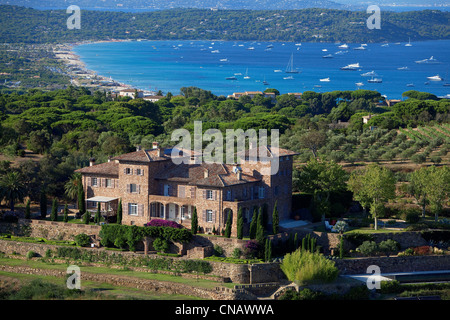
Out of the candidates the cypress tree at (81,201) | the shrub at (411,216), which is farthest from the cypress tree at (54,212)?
the shrub at (411,216)

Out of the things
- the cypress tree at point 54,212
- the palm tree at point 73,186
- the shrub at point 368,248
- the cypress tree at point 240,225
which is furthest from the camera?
the palm tree at point 73,186

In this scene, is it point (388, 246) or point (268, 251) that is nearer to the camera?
point (268, 251)

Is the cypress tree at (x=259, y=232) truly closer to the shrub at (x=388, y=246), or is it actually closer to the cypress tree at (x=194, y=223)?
the cypress tree at (x=194, y=223)

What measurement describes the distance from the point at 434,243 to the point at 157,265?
680 inches

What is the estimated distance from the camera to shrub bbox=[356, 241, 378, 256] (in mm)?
47125

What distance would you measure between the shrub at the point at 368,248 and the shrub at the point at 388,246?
386 millimetres

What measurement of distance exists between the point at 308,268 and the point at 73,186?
67.4 ft

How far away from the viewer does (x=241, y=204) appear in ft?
157

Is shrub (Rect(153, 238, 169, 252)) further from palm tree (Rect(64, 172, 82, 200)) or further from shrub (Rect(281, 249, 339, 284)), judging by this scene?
palm tree (Rect(64, 172, 82, 200))

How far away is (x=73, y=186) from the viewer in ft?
184

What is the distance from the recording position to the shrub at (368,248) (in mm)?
47125

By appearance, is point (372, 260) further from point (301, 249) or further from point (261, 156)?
point (261, 156)

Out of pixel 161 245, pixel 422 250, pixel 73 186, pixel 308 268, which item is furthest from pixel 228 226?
pixel 73 186

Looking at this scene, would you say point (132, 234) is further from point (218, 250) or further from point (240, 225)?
point (240, 225)
